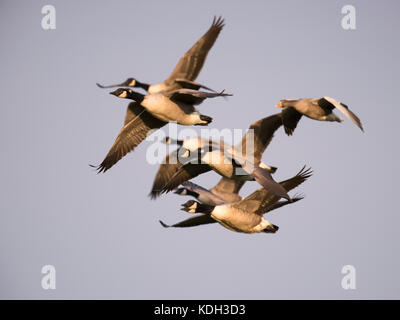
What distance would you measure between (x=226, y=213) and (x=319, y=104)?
2400 mm

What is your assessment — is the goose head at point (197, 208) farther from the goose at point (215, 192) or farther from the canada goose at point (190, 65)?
the canada goose at point (190, 65)

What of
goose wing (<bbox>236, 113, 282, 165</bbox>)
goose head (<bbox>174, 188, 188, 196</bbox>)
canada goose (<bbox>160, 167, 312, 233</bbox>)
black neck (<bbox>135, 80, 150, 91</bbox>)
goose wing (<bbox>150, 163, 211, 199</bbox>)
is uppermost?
black neck (<bbox>135, 80, 150, 91</bbox>)

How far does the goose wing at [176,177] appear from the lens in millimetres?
15203

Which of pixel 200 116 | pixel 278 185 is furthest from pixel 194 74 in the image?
pixel 278 185

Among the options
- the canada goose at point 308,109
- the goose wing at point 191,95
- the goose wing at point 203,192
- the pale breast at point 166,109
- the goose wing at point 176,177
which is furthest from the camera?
the goose wing at point 176,177

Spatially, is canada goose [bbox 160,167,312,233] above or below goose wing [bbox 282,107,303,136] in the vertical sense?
below

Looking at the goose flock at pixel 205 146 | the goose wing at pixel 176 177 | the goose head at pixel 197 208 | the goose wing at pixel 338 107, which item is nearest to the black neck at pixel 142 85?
the goose flock at pixel 205 146

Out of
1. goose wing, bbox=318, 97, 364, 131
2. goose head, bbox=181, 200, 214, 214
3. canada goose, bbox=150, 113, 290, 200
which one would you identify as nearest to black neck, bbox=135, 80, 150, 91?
canada goose, bbox=150, 113, 290, 200

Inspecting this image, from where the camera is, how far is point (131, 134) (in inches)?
614

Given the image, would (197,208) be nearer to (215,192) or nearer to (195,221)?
(195,221)

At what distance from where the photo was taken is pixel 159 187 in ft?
50.8

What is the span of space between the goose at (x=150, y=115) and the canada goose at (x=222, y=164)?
0.48 m

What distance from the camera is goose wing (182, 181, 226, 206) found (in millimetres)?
15000

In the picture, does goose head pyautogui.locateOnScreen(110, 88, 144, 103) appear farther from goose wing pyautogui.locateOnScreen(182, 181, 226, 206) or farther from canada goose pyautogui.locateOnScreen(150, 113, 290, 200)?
goose wing pyautogui.locateOnScreen(182, 181, 226, 206)
